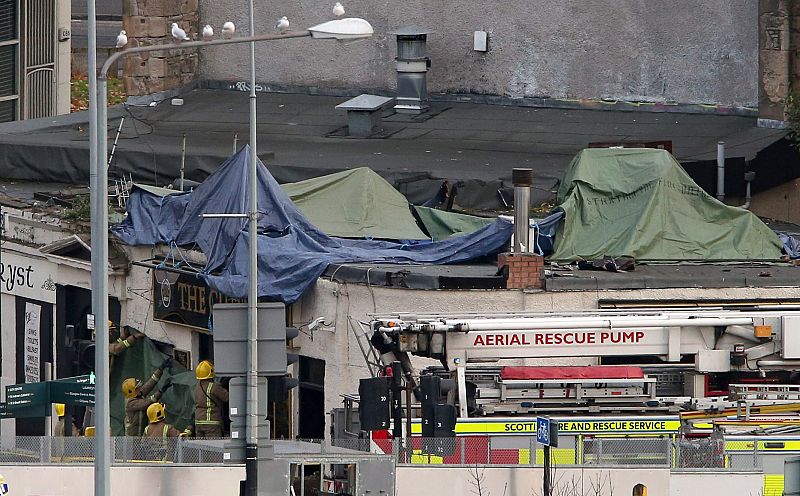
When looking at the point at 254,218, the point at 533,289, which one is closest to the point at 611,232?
the point at 533,289

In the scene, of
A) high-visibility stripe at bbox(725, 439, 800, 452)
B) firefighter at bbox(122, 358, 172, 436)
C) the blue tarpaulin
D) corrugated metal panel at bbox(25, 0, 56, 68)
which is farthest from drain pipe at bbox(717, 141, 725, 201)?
corrugated metal panel at bbox(25, 0, 56, 68)

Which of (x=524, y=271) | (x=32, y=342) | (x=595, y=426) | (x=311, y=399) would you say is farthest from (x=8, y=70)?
(x=595, y=426)

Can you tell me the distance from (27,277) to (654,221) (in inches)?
469

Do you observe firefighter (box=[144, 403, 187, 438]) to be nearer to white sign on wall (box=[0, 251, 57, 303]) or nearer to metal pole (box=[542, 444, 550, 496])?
white sign on wall (box=[0, 251, 57, 303])

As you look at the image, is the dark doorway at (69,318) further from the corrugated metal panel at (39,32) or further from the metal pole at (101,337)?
the corrugated metal panel at (39,32)

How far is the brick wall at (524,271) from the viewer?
30953 millimetres

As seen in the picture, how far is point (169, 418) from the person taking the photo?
112 feet

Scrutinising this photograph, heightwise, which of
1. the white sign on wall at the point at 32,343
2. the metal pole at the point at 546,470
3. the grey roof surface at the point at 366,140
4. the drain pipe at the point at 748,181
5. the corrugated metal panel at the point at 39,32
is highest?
the corrugated metal panel at the point at 39,32

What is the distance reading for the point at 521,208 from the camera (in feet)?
102

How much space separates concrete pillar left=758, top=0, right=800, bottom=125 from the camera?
41.8 m

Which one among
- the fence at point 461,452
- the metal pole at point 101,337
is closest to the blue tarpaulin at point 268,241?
the fence at point 461,452

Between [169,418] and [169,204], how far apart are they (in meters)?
3.77

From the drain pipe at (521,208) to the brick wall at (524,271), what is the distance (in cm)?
31

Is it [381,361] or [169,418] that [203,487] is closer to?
[381,361]
